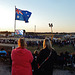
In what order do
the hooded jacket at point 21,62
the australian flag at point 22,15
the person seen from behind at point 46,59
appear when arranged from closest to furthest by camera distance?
the hooded jacket at point 21,62
the person seen from behind at point 46,59
the australian flag at point 22,15

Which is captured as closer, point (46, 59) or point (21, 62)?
point (21, 62)

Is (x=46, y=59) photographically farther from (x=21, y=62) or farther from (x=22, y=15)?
(x=22, y=15)

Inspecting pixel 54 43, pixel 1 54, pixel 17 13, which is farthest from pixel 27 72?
pixel 54 43

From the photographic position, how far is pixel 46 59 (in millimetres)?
2467

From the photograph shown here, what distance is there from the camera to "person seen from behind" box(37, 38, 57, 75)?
2.46m

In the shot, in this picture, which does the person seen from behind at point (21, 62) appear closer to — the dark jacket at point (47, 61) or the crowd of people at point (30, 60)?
the crowd of people at point (30, 60)

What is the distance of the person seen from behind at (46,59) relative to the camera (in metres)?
2.46

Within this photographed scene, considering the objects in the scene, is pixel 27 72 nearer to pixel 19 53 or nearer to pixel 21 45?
pixel 19 53

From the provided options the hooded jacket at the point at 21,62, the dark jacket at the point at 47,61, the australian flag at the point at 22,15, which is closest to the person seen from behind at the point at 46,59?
the dark jacket at the point at 47,61

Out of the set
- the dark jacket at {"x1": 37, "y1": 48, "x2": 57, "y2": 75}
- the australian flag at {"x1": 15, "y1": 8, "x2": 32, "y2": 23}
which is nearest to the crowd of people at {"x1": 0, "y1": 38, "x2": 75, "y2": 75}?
the dark jacket at {"x1": 37, "y1": 48, "x2": 57, "y2": 75}

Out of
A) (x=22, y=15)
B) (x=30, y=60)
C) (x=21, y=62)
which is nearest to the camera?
(x=21, y=62)

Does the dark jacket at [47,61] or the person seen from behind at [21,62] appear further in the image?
the dark jacket at [47,61]

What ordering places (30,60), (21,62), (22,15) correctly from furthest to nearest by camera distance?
(22,15), (30,60), (21,62)

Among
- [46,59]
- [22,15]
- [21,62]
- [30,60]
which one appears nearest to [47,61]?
[46,59]
